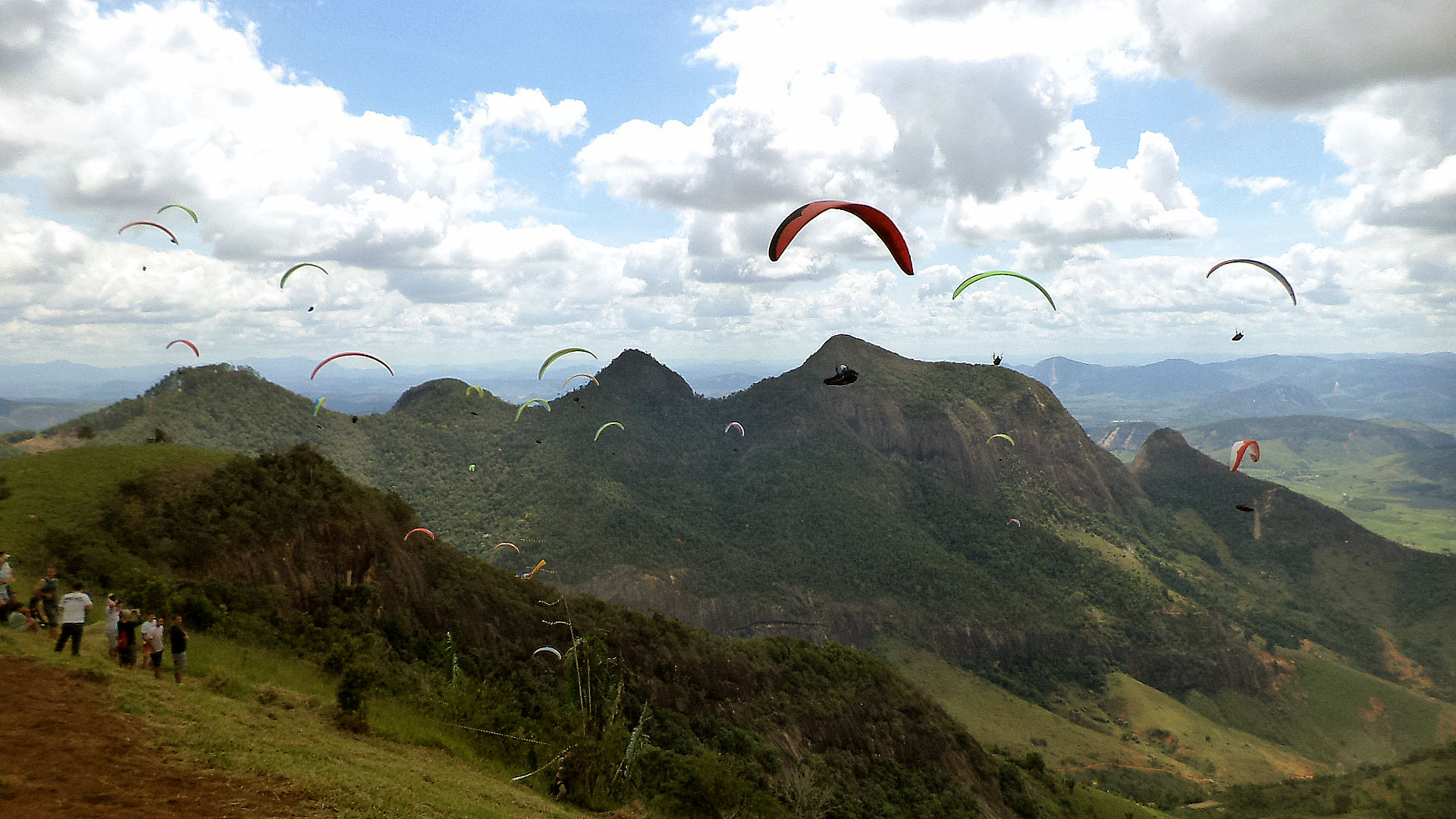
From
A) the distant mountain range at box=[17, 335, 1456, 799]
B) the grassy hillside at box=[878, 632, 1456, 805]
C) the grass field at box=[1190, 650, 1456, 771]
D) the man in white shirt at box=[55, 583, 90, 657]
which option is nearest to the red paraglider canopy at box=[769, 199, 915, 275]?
the man in white shirt at box=[55, 583, 90, 657]

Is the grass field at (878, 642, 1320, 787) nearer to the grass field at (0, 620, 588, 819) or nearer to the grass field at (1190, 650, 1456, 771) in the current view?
the grass field at (1190, 650, 1456, 771)

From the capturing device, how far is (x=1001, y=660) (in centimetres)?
10300

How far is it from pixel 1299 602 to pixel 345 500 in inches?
6627

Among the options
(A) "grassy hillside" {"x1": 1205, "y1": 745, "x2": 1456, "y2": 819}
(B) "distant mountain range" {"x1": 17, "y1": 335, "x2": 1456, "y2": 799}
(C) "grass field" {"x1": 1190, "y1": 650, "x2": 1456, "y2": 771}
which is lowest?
(C) "grass field" {"x1": 1190, "y1": 650, "x2": 1456, "y2": 771}

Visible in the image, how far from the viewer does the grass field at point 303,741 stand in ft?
45.7

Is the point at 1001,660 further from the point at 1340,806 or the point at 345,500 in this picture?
the point at 345,500

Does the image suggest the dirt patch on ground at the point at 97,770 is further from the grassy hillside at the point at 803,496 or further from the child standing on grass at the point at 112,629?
the grassy hillside at the point at 803,496

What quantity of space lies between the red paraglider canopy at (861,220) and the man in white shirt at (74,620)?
21.5 meters

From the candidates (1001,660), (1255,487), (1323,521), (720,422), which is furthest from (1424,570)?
(720,422)

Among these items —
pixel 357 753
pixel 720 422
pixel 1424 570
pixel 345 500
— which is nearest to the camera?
pixel 357 753

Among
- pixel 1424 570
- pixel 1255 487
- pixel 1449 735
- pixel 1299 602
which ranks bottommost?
pixel 1449 735

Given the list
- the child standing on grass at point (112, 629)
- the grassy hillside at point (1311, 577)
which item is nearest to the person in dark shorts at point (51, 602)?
the child standing on grass at point (112, 629)

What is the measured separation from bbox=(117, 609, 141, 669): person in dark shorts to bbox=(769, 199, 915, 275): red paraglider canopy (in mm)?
20953

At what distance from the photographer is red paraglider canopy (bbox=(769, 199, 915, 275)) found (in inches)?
804
